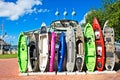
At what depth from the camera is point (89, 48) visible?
1881 centimetres

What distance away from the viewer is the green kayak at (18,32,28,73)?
63.6 ft

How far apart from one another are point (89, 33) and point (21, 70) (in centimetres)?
501

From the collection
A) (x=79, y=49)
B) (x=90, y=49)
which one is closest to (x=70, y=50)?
(x=79, y=49)

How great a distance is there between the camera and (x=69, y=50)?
1898 centimetres

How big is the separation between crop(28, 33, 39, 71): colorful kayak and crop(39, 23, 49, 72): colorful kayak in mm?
289

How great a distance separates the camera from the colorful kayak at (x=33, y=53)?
19433 millimetres

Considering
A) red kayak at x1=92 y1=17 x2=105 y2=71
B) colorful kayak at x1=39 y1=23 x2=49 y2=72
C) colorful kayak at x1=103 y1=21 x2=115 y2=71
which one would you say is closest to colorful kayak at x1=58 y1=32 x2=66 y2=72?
colorful kayak at x1=39 y1=23 x2=49 y2=72

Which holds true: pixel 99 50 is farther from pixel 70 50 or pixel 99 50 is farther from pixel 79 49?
pixel 70 50

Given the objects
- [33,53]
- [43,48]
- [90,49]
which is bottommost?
[33,53]

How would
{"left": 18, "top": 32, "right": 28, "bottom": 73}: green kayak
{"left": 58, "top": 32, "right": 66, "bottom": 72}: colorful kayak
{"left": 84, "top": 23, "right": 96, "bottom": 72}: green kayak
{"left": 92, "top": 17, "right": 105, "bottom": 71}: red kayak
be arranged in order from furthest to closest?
1. {"left": 18, "top": 32, "right": 28, "bottom": 73}: green kayak
2. {"left": 58, "top": 32, "right": 66, "bottom": 72}: colorful kayak
3. {"left": 84, "top": 23, "right": 96, "bottom": 72}: green kayak
4. {"left": 92, "top": 17, "right": 105, "bottom": 71}: red kayak

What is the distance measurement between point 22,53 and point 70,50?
10.7 ft

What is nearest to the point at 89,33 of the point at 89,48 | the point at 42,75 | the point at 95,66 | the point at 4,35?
the point at 89,48

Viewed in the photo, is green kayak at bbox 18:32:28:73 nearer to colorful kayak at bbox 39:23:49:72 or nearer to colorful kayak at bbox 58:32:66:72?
colorful kayak at bbox 39:23:49:72

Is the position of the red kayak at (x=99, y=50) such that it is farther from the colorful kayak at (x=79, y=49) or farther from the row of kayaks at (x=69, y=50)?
the colorful kayak at (x=79, y=49)
